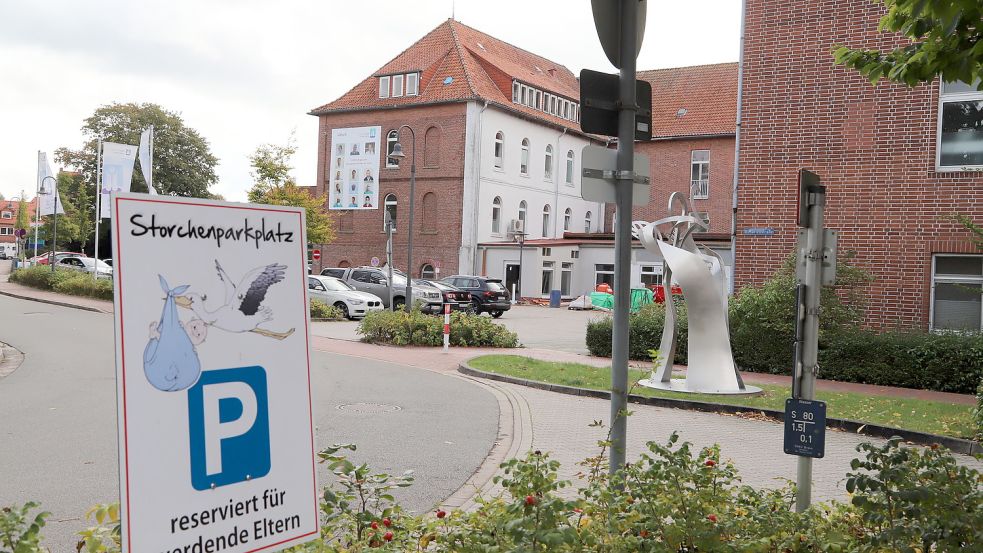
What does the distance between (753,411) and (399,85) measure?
42978 mm

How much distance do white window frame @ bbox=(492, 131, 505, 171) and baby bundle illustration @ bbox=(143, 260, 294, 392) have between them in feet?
157

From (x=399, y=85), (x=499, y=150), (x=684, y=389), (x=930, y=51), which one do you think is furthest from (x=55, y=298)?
(x=930, y=51)

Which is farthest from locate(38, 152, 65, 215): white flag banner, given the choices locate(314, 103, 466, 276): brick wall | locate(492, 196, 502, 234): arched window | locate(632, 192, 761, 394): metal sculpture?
locate(632, 192, 761, 394): metal sculpture

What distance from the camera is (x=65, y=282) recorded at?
35750mm

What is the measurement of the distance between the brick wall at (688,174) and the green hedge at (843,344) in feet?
106

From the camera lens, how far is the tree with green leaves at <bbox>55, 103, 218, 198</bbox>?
2640 inches

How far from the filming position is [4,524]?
2791 mm

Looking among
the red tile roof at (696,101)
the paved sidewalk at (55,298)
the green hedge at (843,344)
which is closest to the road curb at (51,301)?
the paved sidewalk at (55,298)

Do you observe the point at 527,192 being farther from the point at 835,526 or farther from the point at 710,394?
the point at 835,526

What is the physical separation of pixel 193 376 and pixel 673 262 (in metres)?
11.7

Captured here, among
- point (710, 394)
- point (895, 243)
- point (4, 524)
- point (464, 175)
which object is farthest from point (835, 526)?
point (464, 175)

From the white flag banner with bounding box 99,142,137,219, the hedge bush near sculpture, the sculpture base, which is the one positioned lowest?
the sculpture base

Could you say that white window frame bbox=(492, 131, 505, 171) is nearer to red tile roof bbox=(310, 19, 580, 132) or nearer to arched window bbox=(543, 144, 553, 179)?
red tile roof bbox=(310, 19, 580, 132)

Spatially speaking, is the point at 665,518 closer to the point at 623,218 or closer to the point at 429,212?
the point at 623,218
